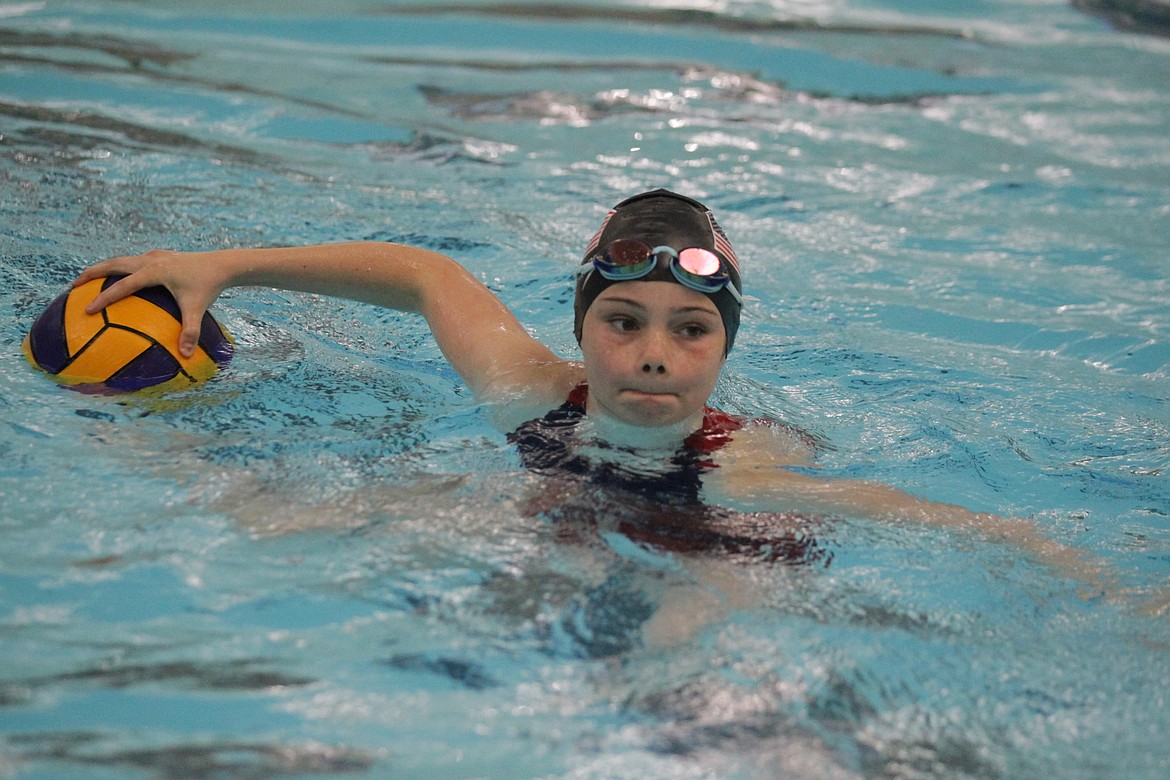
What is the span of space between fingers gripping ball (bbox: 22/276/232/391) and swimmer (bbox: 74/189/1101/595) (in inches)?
1.9

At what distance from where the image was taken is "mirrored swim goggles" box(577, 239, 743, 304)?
140 inches

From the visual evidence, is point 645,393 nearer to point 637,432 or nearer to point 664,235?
point 637,432

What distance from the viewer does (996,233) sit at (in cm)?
720

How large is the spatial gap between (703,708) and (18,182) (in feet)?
17.0

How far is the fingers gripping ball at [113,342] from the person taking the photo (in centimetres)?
381

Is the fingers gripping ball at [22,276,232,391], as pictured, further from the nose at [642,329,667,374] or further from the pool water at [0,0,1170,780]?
the nose at [642,329,667,374]

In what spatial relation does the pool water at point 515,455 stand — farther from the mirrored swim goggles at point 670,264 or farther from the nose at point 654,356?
the mirrored swim goggles at point 670,264

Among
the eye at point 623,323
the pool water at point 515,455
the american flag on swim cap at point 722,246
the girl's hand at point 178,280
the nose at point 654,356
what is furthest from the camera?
the girl's hand at point 178,280

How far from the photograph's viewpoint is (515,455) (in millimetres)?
3861

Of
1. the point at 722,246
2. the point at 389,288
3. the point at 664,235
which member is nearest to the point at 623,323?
the point at 664,235

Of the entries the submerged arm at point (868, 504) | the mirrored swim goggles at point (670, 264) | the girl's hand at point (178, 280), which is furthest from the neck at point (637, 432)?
the girl's hand at point (178, 280)

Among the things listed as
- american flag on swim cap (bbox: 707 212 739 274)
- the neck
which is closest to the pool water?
the neck

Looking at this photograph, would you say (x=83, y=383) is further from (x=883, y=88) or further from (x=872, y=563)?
(x=883, y=88)

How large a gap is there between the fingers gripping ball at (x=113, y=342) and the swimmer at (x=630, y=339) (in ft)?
0.16
